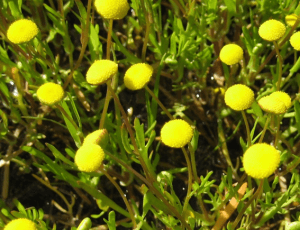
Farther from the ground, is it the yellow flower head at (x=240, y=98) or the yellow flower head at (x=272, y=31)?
the yellow flower head at (x=272, y=31)

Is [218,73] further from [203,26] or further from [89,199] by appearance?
[89,199]

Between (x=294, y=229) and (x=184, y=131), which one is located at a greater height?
(x=184, y=131)

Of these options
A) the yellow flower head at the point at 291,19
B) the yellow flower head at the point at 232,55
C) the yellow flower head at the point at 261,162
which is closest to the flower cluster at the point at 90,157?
Result: the yellow flower head at the point at 261,162

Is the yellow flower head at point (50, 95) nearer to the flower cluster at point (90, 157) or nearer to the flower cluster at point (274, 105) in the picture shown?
the flower cluster at point (90, 157)

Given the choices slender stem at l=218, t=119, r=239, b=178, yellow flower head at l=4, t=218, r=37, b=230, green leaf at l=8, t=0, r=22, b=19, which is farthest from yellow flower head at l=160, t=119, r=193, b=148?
green leaf at l=8, t=0, r=22, b=19

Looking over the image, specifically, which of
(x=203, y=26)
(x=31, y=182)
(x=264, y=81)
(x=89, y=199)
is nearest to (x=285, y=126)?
(x=264, y=81)

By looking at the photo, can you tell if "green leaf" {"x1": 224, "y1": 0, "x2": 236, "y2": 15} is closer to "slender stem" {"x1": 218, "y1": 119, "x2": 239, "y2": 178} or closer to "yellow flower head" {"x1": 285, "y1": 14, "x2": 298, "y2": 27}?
"yellow flower head" {"x1": 285, "y1": 14, "x2": 298, "y2": 27}

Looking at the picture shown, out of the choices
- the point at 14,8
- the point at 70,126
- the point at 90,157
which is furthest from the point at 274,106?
the point at 14,8
